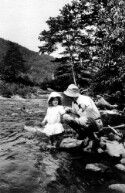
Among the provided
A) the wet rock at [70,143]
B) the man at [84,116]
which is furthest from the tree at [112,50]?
the wet rock at [70,143]

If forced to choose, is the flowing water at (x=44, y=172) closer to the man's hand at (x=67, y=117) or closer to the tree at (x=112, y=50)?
the man's hand at (x=67, y=117)

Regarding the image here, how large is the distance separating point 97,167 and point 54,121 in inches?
91.2

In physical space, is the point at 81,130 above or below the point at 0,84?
below

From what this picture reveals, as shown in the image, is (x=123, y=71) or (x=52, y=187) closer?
(x=52, y=187)

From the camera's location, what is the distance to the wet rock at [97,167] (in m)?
4.75

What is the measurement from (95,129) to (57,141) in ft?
4.02

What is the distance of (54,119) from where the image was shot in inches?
268

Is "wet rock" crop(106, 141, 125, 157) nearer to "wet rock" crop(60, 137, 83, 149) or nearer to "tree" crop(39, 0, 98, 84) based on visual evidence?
"wet rock" crop(60, 137, 83, 149)

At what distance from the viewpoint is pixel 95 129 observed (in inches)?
230

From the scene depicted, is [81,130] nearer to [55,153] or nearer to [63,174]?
[55,153]

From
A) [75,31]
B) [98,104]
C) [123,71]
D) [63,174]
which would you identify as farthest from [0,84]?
[63,174]

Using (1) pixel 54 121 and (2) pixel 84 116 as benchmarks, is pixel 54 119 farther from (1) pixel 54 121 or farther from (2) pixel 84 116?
(2) pixel 84 116

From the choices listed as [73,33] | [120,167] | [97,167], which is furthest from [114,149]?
[73,33]

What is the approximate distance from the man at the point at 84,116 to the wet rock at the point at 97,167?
1055 millimetres
